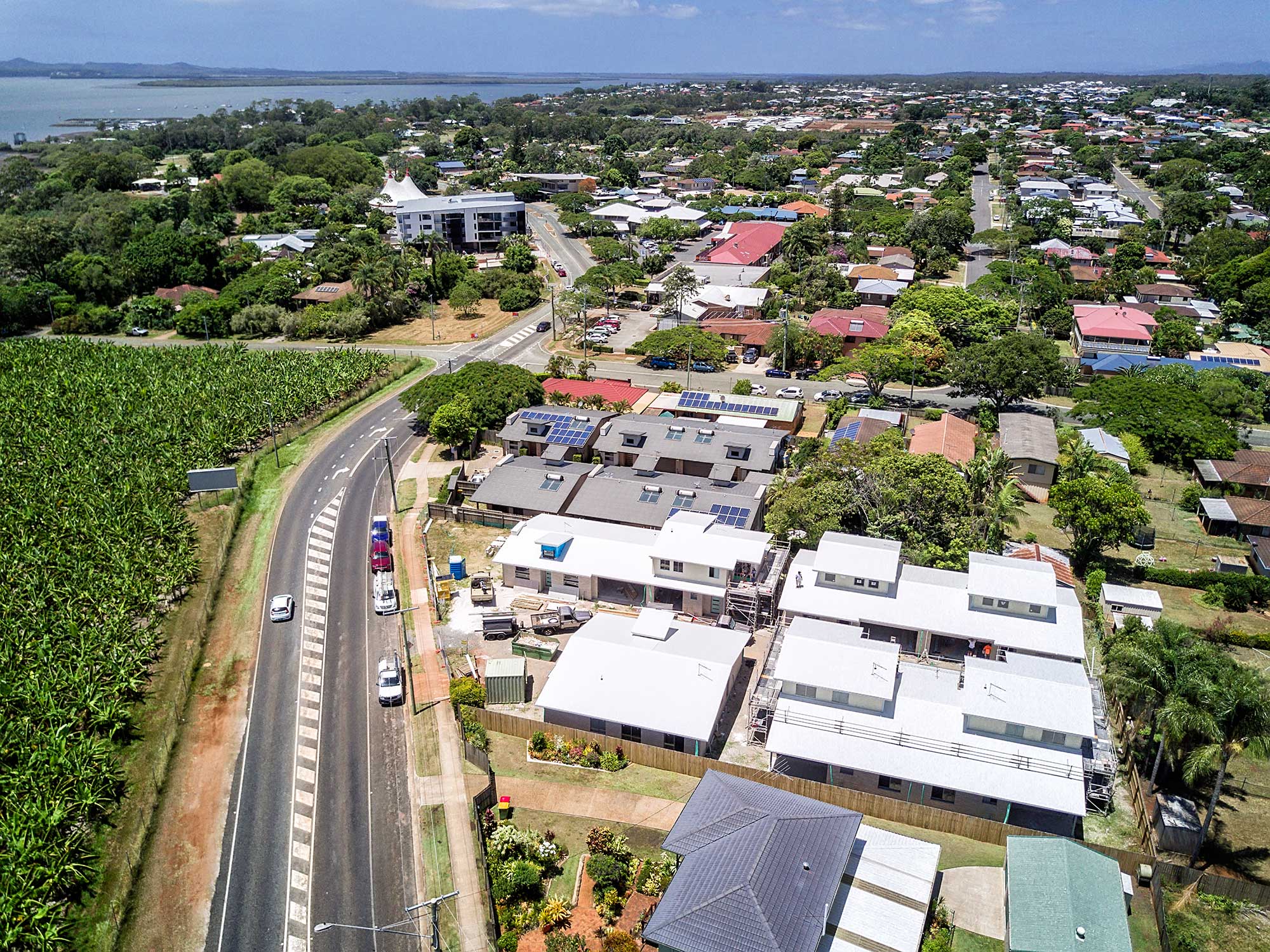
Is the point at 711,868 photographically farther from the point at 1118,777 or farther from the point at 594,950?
the point at 1118,777

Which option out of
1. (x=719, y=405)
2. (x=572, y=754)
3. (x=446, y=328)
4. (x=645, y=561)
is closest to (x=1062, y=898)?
(x=572, y=754)

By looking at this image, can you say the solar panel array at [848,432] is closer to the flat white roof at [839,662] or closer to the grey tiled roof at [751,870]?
the flat white roof at [839,662]

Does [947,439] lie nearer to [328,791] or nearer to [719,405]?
[719,405]

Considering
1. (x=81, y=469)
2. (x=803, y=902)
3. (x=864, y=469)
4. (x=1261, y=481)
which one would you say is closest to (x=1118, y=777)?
(x=803, y=902)

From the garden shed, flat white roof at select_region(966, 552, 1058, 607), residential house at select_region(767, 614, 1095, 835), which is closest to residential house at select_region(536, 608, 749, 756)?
residential house at select_region(767, 614, 1095, 835)

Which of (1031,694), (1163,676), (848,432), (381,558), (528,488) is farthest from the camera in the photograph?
(848,432)

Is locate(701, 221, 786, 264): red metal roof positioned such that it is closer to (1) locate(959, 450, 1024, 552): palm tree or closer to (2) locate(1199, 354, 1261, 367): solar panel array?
(2) locate(1199, 354, 1261, 367): solar panel array
